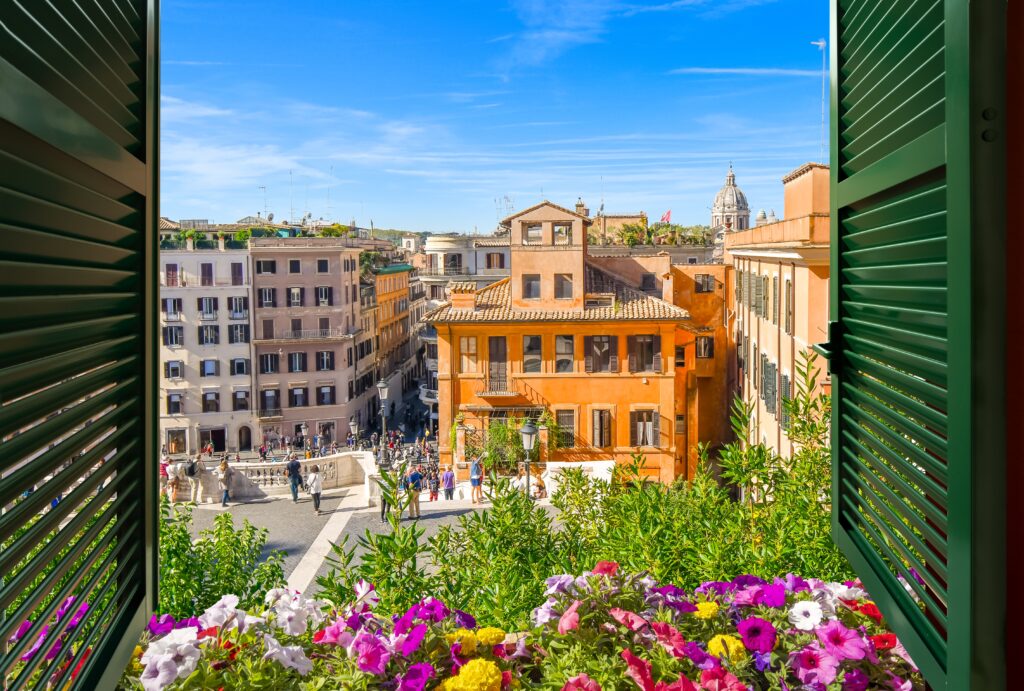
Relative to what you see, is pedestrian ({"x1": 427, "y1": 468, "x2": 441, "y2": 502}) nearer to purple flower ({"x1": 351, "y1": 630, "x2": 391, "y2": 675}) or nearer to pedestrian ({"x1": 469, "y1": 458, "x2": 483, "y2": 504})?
pedestrian ({"x1": 469, "y1": 458, "x2": 483, "y2": 504})

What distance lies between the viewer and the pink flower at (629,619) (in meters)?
2.56

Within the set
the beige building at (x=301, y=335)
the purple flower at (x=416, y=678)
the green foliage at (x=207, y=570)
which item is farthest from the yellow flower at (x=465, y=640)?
the beige building at (x=301, y=335)

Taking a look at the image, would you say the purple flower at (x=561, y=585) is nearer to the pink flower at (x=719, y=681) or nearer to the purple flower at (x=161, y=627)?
the pink flower at (x=719, y=681)

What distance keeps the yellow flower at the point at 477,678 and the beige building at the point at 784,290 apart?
7936mm

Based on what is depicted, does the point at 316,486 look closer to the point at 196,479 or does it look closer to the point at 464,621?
the point at 196,479

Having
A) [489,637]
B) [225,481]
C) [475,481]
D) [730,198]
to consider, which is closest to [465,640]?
[489,637]

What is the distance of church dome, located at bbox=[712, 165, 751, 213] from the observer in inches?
4043

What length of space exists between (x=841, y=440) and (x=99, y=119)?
1.85m

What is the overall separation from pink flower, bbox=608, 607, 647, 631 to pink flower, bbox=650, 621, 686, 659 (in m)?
0.04

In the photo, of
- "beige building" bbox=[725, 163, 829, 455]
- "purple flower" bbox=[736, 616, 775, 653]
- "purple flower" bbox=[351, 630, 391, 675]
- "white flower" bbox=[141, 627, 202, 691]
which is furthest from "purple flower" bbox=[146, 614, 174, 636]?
"beige building" bbox=[725, 163, 829, 455]

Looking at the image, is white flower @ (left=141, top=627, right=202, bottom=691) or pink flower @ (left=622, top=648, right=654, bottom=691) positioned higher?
white flower @ (left=141, top=627, right=202, bottom=691)

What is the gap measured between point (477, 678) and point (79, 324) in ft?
4.17

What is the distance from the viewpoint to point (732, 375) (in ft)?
90.9
